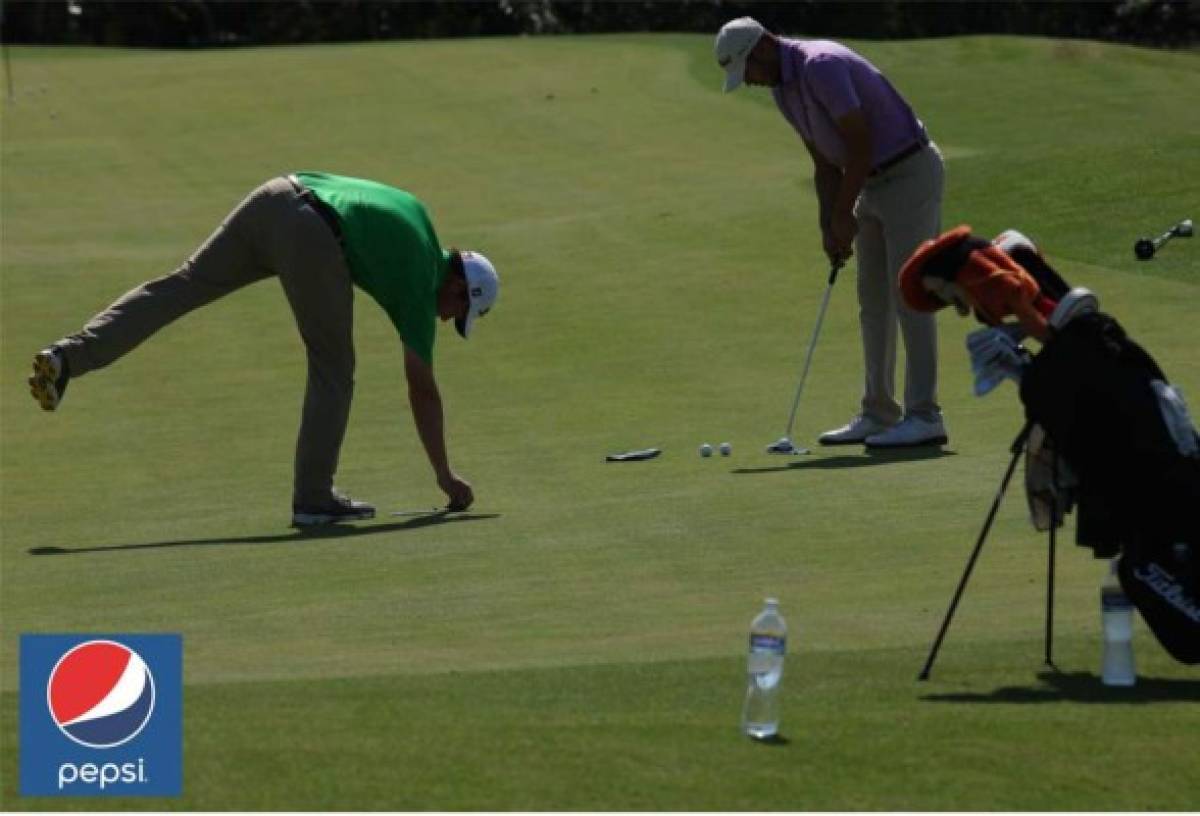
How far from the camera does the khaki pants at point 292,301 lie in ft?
38.1

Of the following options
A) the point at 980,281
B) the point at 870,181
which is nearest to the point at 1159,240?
the point at 870,181

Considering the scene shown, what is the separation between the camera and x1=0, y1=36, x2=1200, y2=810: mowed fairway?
267 inches

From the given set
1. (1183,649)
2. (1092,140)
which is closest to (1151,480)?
(1183,649)

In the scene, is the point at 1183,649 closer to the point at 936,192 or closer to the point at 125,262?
the point at 936,192

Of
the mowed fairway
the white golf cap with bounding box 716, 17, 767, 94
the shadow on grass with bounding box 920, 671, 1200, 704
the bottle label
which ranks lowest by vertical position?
the mowed fairway

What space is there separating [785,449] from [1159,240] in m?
7.21

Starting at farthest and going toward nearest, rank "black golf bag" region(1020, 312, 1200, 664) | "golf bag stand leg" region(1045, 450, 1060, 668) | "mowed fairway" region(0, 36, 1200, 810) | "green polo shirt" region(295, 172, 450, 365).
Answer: "green polo shirt" region(295, 172, 450, 365) → "golf bag stand leg" region(1045, 450, 1060, 668) → "black golf bag" region(1020, 312, 1200, 664) → "mowed fairway" region(0, 36, 1200, 810)

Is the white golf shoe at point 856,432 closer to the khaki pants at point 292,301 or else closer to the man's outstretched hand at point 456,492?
the man's outstretched hand at point 456,492

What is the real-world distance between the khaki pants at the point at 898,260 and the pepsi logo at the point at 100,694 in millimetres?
6051

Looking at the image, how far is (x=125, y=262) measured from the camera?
22.6 meters

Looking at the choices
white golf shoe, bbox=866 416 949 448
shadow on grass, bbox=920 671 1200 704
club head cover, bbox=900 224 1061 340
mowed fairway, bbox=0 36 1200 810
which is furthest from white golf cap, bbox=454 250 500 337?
shadow on grass, bbox=920 671 1200 704

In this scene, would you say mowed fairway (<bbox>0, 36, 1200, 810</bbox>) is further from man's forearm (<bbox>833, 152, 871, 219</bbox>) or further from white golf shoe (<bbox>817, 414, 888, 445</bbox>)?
man's forearm (<bbox>833, 152, 871, 219</bbox>)

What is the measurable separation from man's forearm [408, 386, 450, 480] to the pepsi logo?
3.75 metres

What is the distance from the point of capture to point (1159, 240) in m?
19.4
